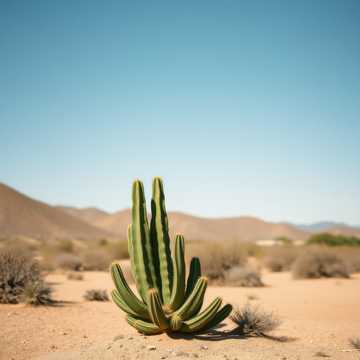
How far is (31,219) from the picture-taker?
7575cm

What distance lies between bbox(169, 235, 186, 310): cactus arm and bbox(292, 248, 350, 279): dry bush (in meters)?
16.2

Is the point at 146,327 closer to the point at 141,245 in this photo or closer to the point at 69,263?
the point at 141,245

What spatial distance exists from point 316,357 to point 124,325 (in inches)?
177

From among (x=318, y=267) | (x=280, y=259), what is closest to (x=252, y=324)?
(x=318, y=267)

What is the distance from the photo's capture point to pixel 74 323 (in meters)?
9.37

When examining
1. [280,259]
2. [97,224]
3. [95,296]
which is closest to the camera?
[95,296]

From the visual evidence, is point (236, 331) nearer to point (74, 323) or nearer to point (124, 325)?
point (124, 325)

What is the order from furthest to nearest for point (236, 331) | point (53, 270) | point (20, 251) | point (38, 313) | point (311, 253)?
point (53, 270) < point (311, 253) < point (20, 251) < point (38, 313) < point (236, 331)

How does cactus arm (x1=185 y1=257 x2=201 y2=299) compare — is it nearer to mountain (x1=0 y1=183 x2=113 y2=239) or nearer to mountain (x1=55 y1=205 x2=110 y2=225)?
mountain (x1=0 y1=183 x2=113 y2=239)

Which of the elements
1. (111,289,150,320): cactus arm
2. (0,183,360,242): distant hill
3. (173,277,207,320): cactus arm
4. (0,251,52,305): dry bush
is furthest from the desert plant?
(0,183,360,242): distant hill

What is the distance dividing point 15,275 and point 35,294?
118 centimetres

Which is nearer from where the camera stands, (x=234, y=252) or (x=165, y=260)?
(x=165, y=260)

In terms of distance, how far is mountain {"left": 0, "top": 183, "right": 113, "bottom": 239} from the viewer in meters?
69.7

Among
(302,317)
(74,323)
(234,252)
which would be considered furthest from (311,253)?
(74,323)
